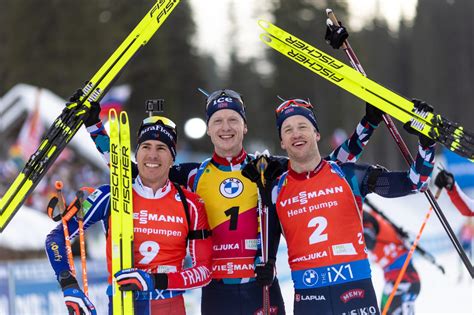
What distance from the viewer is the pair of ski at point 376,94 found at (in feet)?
14.0

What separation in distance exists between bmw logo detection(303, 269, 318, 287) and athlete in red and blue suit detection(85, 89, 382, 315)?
0.29 meters

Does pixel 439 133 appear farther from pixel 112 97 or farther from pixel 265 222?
pixel 112 97

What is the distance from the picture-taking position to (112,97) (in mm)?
15477

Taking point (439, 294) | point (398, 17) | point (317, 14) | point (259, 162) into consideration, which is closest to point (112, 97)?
point (439, 294)

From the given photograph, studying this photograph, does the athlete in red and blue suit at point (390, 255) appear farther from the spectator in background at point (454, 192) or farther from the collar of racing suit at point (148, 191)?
the collar of racing suit at point (148, 191)

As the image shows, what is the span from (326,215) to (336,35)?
61.5 inches

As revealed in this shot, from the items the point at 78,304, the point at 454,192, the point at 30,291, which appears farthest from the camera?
the point at 30,291

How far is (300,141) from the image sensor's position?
14.0 ft

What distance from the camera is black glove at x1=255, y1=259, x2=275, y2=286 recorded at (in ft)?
14.0

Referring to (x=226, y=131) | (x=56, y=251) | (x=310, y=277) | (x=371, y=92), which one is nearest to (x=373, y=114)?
(x=371, y=92)

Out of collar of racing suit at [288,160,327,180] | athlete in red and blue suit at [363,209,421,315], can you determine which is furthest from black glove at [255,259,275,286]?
athlete in red and blue suit at [363,209,421,315]

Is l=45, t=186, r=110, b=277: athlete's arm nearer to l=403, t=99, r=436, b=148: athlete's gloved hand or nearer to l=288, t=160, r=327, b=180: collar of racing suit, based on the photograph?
l=288, t=160, r=327, b=180: collar of racing suit

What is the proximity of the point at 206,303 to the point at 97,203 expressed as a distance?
3.38 ft

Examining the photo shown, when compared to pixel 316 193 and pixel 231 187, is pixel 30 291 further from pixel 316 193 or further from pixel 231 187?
pixel 316 193
